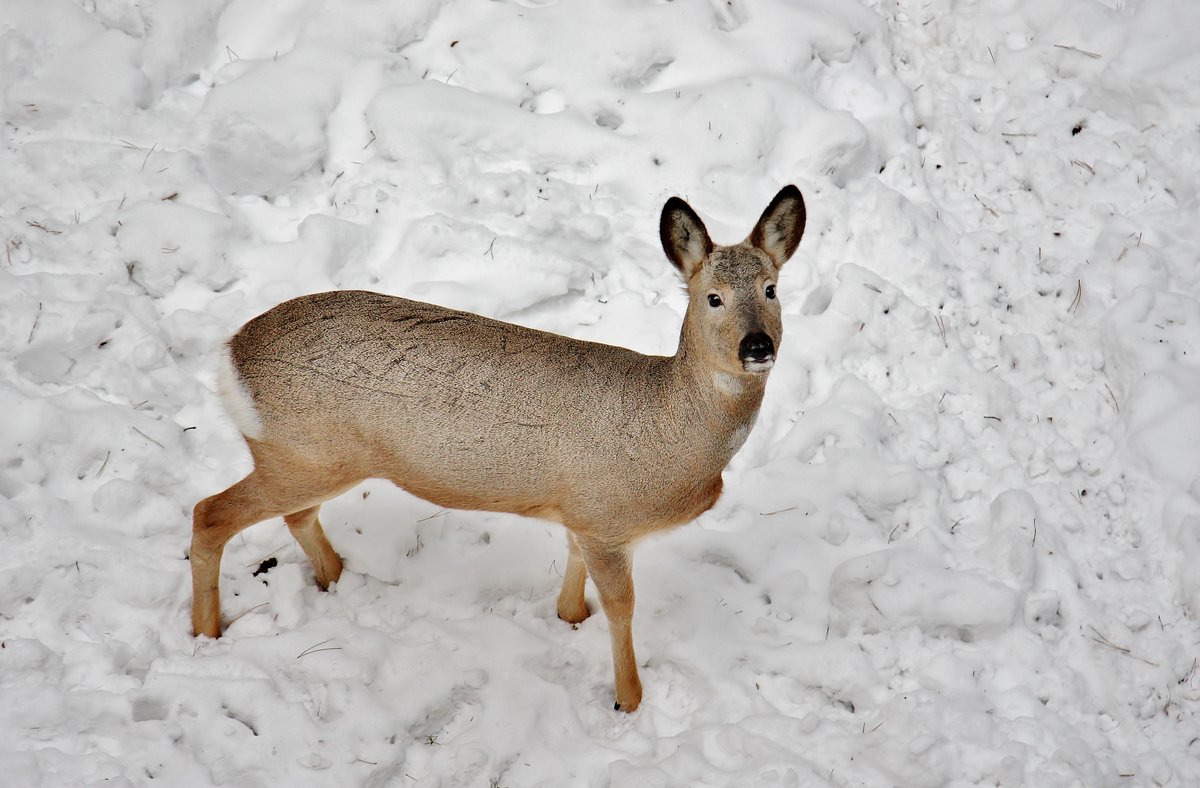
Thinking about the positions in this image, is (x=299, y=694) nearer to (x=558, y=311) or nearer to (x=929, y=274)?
(x=558, y=311)

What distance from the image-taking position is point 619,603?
4.30 metres

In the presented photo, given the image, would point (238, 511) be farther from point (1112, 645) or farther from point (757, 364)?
point (1112, 645)

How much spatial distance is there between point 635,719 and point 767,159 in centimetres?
331

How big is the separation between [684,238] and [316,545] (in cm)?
205

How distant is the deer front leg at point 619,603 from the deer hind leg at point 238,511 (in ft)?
3.30

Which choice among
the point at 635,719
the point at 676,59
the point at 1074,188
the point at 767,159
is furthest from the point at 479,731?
the point at 1074,188

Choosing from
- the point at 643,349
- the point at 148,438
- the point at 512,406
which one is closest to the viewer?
the point at 512,406

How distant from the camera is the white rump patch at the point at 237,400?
13.4 ft

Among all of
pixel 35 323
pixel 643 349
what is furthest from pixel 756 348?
pixel 35 323

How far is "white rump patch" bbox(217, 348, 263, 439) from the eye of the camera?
4.08m

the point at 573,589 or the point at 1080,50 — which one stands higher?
the point at 1080,50

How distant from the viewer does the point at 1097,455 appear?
5.32 metres

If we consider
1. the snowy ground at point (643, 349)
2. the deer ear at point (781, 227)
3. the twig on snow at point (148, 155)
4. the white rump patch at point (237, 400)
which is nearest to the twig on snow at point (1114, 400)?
the snowy ground at point (643, 349)

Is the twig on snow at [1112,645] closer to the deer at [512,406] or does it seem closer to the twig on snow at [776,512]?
the twig on snow at [776,512]
